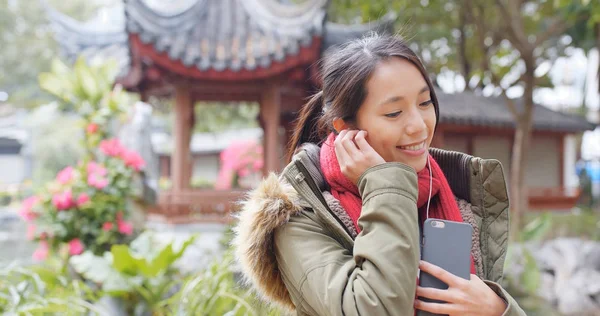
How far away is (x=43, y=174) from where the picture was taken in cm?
1659

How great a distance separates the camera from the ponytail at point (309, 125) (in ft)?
4.79

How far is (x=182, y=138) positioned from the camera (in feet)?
24.8

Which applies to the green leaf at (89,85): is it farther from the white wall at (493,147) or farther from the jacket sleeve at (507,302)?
the white wall at (493,147)

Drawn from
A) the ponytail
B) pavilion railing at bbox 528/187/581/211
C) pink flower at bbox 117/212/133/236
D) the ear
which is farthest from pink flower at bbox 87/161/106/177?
pavilion railing at bbox 528/187/581/211

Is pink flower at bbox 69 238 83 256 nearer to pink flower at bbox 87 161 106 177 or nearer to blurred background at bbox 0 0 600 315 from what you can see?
blurred background at bbox 0 0 600 315

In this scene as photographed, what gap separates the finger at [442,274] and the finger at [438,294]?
23mm

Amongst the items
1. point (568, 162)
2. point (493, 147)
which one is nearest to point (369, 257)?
point (493, 147)

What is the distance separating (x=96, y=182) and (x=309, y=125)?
3991 mm

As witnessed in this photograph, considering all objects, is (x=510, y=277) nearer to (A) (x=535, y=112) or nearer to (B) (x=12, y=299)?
(B) (x=12, y=299)

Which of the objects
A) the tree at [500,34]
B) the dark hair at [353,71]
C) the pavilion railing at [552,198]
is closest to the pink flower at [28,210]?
the tree at [500,34]

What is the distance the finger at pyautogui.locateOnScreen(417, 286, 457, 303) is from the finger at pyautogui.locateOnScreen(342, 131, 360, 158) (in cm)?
32

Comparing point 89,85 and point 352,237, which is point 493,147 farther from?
point 352,237

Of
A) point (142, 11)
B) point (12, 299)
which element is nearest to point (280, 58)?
point (142, 11)

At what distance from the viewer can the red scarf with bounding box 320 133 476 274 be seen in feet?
4.04
